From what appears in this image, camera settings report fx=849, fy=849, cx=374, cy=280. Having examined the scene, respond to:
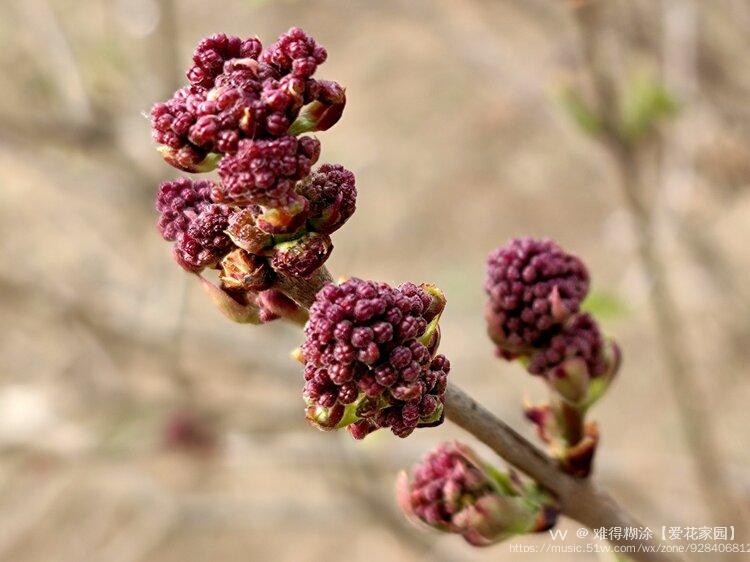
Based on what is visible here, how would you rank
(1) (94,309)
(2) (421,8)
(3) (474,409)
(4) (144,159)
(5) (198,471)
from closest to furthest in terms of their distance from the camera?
(3) (474,409), (1) (94,309), (4) (144,159), (2) (421,8), (5) (198,471)

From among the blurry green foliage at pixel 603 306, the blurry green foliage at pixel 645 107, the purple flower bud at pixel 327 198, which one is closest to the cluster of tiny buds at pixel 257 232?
the purple flower bud at pixel 327 198

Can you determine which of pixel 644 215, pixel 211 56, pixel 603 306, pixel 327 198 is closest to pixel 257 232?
pixel 327 198

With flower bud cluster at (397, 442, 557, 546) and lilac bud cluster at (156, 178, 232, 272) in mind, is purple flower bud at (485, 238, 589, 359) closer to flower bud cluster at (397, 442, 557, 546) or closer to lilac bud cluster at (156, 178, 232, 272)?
flower bud cluster at (397, 442, 557, 546)

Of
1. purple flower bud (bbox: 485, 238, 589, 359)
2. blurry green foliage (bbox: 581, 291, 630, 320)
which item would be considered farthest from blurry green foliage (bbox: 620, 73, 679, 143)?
purple flower bud (bbox: 485, 238, 589, 359)

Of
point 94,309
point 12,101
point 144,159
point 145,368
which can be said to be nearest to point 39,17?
point 144,159

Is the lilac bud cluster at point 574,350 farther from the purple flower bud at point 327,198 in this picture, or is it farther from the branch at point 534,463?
the purple flower bud at point 327,198

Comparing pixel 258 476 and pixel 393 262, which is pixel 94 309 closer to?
pixel 258 476
